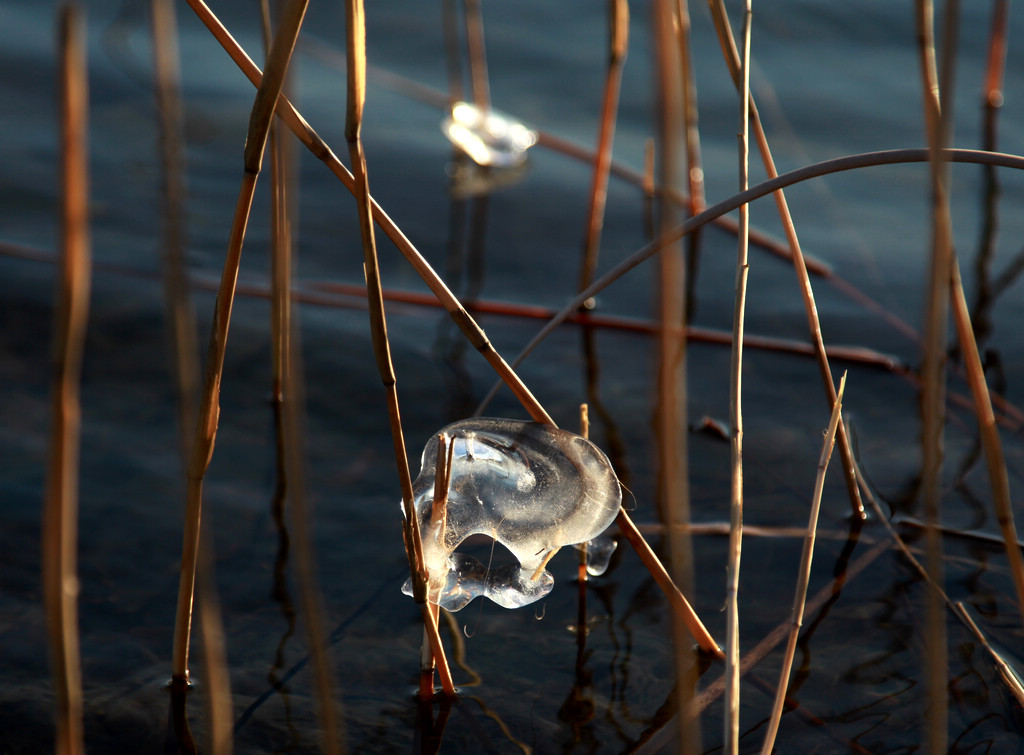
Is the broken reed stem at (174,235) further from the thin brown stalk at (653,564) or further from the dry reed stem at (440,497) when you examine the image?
the thin brown stalk at (653,564)

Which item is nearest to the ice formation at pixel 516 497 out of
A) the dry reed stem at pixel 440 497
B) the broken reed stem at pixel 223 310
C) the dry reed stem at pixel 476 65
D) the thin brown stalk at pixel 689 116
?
the dry reed stem at pixel 440 497

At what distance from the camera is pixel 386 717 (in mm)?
1268

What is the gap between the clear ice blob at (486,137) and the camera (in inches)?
113

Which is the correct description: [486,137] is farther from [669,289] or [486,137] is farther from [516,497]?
[669,289]

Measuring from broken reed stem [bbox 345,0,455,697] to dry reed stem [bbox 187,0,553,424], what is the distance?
48 mm

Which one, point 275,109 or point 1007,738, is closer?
point 275,109

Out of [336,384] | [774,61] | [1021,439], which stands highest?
[774,61]

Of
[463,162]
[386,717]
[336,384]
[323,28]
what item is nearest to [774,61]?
[463,162]

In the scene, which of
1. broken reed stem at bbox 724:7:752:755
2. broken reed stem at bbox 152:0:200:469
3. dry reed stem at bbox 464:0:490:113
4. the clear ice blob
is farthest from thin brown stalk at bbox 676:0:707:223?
broken reed stem at bbox 152:0:200:469

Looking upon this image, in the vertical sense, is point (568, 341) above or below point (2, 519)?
above

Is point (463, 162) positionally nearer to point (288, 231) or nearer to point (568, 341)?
point (568, 341)

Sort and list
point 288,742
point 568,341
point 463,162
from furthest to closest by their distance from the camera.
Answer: point 463,162
point 568,341
point 288,742

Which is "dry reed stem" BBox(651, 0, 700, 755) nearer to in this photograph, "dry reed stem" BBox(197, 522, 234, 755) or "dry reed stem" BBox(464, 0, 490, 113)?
"dry reed stem" BBox(197, 522, 234, 755)

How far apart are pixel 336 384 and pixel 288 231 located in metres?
0.75
